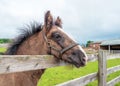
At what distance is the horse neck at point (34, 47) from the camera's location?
312 cm

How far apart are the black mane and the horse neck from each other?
0.06 meters

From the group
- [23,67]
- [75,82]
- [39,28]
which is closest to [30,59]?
[23,67]

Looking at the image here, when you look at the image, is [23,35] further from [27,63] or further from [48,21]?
[27,63]

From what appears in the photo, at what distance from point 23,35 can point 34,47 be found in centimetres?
28

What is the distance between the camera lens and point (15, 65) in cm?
237

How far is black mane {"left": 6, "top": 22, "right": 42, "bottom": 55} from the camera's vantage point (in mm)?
3168

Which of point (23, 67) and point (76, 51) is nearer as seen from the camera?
point (23, 67)

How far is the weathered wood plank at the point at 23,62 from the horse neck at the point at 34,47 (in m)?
0.17

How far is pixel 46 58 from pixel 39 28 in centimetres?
55

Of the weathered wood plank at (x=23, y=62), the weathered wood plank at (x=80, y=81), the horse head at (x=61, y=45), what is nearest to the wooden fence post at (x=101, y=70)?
the weathered wood plank at (x=80, y=81)

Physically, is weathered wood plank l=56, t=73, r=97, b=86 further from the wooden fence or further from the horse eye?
the horse eye

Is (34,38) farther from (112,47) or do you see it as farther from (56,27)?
(112,47)

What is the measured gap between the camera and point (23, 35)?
3277 mm

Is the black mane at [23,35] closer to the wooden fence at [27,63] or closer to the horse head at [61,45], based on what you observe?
the horse head at [61,45]
